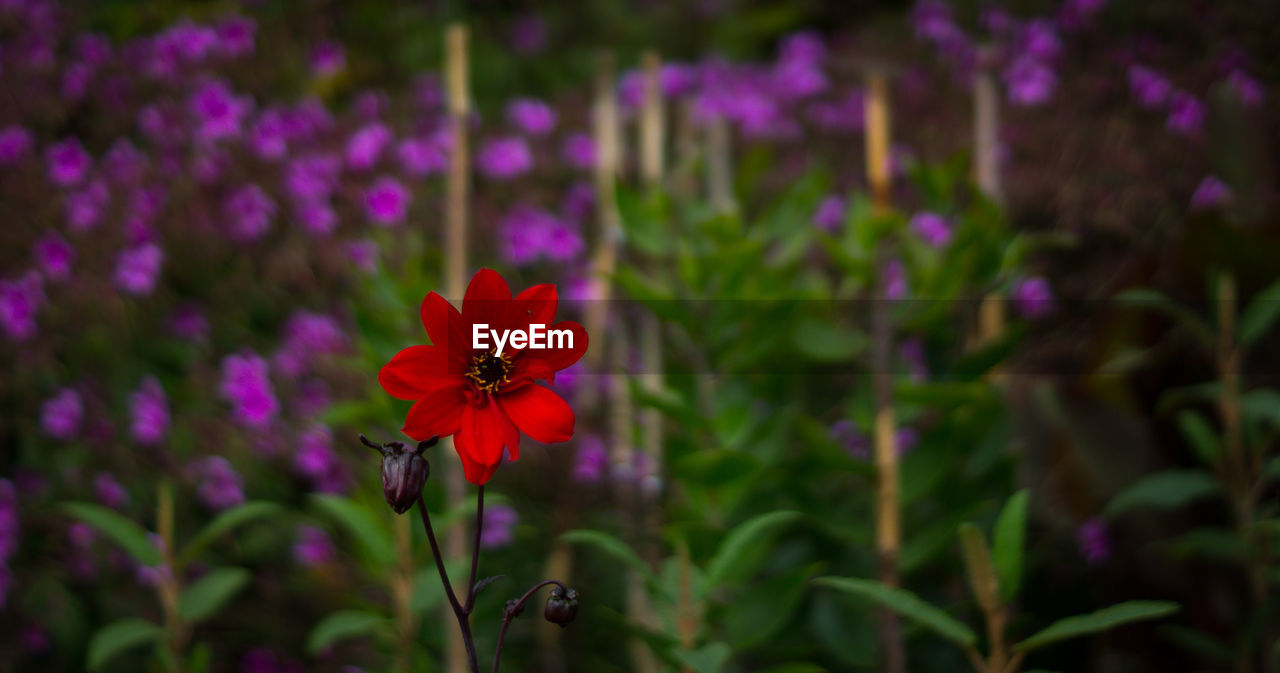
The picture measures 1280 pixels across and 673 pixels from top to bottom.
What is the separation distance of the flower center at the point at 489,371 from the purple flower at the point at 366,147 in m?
1.33

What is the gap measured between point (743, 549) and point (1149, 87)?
1.57 metres

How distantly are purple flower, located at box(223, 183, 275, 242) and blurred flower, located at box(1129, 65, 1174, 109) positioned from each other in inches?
62.9

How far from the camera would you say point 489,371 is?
33 cm

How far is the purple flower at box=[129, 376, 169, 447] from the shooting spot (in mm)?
1172

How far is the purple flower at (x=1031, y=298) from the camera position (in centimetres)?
126

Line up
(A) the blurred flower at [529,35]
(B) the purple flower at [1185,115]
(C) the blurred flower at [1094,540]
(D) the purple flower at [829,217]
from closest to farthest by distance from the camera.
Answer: (C) the blurred flower at [1094,540] < (D) the purple flower at [829,217] < (B) the purple flower at [1185,115] < (A) the blurred flower at [529,35]

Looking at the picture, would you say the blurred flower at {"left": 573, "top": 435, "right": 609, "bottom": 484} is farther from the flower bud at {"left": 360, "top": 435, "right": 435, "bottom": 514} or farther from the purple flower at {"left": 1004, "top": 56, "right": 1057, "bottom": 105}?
the purple flower at {"left": 1004, "top": 56, "right": 1057, "bottom": 105}

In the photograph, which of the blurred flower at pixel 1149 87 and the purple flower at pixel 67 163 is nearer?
the purple flower at pixel 67 163

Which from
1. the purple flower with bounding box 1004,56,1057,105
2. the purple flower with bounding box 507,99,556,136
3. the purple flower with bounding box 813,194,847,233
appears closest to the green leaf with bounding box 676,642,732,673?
the purple flower with bounding box 813,194,847,233

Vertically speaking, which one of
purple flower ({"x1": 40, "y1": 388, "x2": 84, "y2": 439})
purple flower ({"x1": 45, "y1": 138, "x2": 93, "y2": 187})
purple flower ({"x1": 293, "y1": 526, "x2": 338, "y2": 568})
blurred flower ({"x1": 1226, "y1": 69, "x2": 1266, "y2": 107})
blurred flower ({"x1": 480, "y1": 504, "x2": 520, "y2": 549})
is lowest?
purple flower ({"x1": 293, "y1": 526, "x2": 338, "y2": 568})

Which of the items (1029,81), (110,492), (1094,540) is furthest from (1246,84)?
(110,492)

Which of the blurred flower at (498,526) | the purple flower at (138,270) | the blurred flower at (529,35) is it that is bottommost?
the blurred flower at (498,526)

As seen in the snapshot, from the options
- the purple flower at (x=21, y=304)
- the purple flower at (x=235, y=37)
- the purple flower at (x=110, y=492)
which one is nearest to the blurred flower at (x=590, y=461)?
the purple flower at (x=110, y=492)

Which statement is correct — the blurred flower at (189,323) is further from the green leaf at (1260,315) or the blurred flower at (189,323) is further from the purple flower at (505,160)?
the green leaf at (1260,315)
